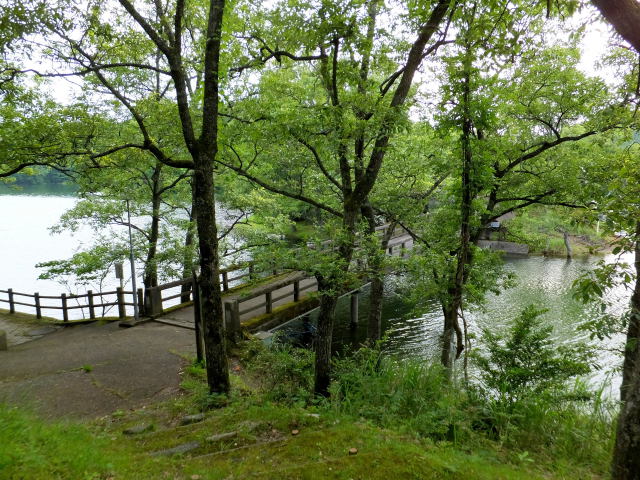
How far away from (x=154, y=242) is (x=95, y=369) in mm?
5450

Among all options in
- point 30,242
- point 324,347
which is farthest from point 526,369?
point 30,242

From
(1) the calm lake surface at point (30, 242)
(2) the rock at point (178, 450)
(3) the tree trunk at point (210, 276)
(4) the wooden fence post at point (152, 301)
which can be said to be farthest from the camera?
(1) the calm lake surface at point (30, 242)

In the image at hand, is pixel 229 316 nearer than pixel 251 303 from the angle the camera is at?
Yes

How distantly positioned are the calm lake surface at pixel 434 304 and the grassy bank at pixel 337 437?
7.58 ft

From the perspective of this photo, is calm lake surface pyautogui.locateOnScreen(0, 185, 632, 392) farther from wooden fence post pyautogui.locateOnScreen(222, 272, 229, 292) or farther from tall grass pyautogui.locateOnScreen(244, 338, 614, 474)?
wooden fence post pyautogui.locateOnScreen(222, 272, 229, 292)

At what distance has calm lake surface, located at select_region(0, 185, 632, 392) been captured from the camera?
13180 mm

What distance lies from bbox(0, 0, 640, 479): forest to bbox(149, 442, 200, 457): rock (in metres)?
1.70

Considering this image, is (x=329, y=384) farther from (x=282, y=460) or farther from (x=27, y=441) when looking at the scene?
(x=27, y=441)

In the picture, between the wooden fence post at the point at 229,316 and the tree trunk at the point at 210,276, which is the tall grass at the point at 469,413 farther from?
the wooden fence post at the point at 229,316

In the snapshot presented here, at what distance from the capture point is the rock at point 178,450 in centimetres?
352

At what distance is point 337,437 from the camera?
352 cm

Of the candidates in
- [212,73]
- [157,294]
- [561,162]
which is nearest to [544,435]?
[212,73]

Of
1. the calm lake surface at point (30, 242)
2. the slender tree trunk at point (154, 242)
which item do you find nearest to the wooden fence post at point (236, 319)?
the slender tree trunk at point (154, 242)

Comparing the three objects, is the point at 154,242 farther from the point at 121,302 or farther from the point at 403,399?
the point at 403,399
